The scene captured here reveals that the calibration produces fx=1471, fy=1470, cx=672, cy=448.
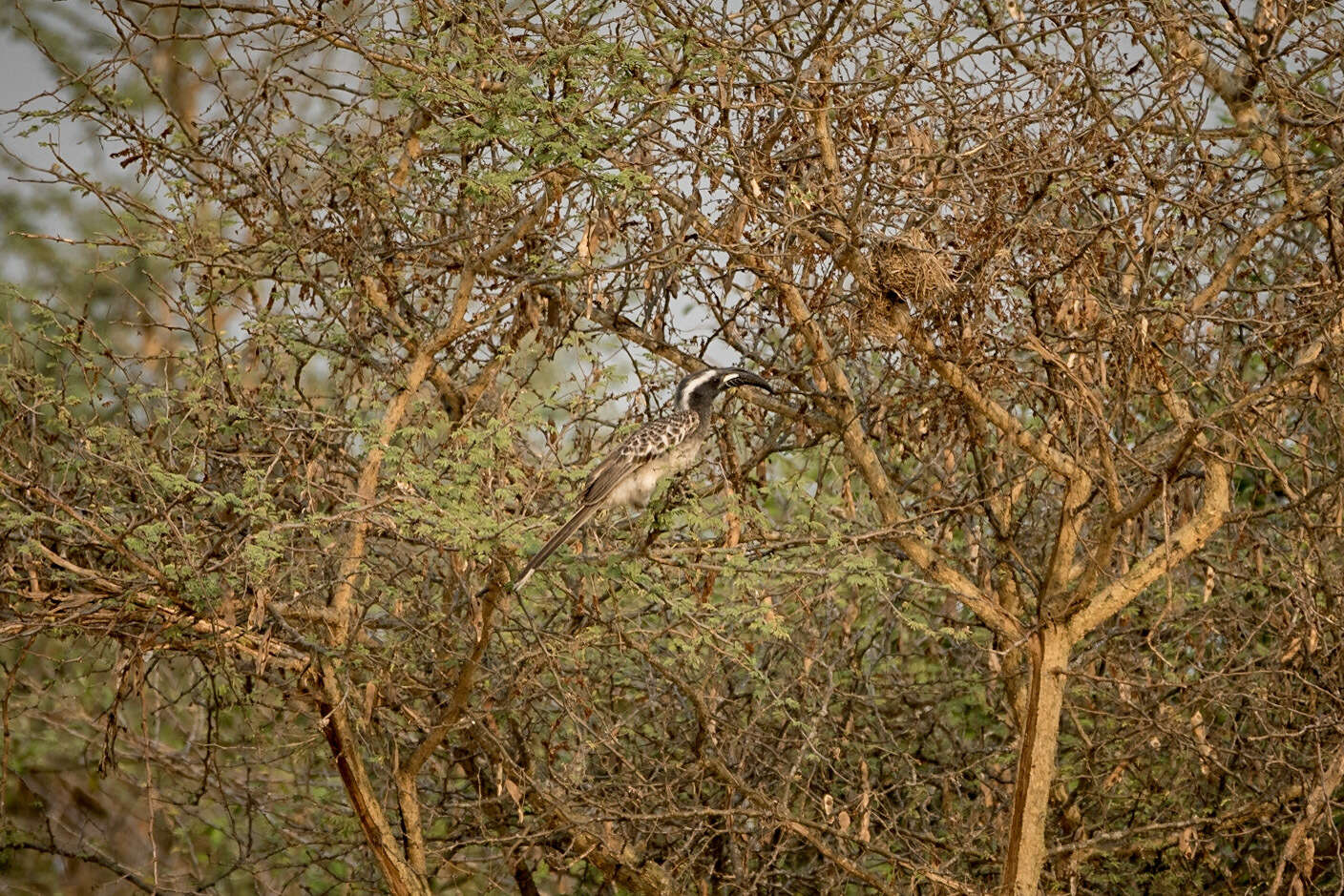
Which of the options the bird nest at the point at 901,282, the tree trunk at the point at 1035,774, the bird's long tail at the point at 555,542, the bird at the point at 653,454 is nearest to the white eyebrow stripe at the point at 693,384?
the bird at the point at 653,454

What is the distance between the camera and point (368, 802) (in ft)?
16.1

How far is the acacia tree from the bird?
0.40ft

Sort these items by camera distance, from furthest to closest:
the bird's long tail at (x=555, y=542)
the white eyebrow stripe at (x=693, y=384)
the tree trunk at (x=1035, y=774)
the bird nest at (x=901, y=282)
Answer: the white eyebrow stripe at (x=693, y=384) < the tree trunk at (x=1035, y=774) < the bird nest at (x=901, y=282) < the bird's long tail at (x=555, y=542)

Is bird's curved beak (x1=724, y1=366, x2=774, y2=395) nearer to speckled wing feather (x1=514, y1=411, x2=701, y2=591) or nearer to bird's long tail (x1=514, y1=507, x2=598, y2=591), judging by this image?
→ speckled wing feather (x1=514, y1=411, x2=701, y2=591)

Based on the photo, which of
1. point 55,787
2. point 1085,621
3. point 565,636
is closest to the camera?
point 565,636

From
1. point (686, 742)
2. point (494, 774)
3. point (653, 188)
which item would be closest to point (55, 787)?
point (494, 774)

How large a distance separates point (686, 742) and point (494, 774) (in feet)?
2.52

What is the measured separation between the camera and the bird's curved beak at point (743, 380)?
5232 mm

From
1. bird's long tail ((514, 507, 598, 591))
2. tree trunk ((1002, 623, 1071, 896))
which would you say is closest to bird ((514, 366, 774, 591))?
bird's long tail ((514, 507, 598, 591))

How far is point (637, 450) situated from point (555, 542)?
60 centimetres

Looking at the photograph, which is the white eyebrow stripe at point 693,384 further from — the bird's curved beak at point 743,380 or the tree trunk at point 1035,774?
the tree trunk at point 1035,774

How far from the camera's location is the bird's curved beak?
17.2ft

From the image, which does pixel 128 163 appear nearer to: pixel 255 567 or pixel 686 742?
pixel 255 567

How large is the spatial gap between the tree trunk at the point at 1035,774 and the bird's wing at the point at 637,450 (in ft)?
4.79
